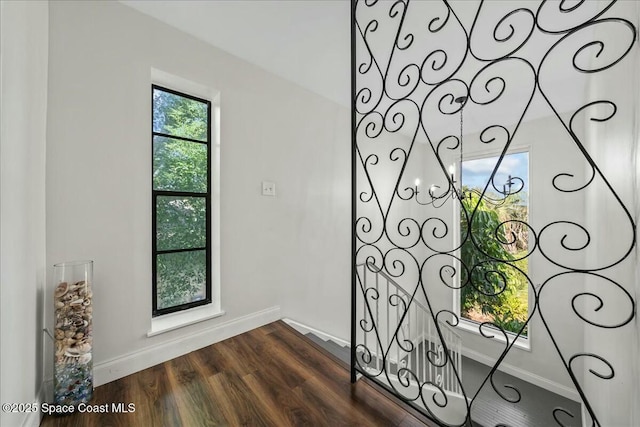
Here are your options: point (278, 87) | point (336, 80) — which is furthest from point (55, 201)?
point (336, 80)

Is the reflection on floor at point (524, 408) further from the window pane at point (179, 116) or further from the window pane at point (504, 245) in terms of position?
the window pane at point (179, 116)

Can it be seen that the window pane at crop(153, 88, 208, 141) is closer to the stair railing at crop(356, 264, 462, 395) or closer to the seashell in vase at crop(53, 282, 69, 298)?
the seashell in vase at crop(53, 282, 69, 298)

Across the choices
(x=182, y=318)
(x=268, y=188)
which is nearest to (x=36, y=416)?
(x=182, y=318)

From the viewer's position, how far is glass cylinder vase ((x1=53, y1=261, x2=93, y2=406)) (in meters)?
1.32

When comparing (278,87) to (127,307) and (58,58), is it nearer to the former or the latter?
(58,58)

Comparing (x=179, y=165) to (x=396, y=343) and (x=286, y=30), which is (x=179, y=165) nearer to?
(x=286, y=30)

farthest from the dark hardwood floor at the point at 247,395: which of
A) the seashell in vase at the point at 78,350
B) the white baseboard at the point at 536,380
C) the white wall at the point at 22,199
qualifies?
the white baseboard at the point at 536,380

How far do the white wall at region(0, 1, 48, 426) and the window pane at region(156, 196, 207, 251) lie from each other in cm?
62

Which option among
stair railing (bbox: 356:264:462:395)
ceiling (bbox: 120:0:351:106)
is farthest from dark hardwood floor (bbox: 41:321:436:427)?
ceiling (bbox: 120:0:351:106)

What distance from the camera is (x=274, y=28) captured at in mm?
1968

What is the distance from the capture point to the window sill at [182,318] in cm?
181

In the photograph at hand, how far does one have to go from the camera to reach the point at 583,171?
3158 mm

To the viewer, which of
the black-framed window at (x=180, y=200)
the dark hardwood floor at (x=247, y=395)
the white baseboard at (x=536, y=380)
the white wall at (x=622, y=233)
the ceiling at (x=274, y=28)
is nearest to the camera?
the white wall at (x=622, y=233)

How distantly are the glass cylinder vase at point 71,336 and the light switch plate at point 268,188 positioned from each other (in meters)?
1.31
